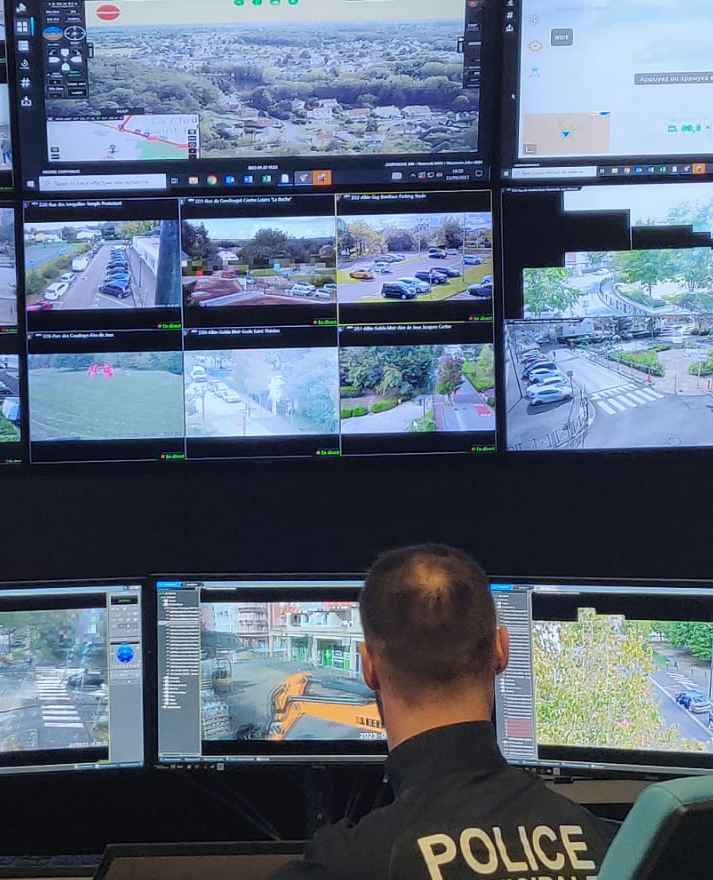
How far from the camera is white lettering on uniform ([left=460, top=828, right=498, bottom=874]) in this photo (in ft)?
3.33

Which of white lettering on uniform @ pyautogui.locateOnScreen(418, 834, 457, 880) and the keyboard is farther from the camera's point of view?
the keyboard

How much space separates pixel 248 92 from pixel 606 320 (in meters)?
1.06

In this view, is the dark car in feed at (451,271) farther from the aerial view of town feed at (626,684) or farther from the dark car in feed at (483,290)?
the aerial view of town feed at (626,684)

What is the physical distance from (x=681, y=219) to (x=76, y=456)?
1.64 m

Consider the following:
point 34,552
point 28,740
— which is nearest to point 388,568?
point 28,740

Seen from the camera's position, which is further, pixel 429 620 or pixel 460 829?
pixel 429 620

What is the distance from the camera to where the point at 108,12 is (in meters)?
2.25

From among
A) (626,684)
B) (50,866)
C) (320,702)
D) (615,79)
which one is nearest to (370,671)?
(320,702)

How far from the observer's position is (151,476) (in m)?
2.36

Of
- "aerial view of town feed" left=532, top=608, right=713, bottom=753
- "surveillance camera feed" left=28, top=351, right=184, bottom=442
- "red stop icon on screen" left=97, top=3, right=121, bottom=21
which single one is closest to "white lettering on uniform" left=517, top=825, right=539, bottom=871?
"aerial view of town feed" left=532, top=608, right=713, bottom=753

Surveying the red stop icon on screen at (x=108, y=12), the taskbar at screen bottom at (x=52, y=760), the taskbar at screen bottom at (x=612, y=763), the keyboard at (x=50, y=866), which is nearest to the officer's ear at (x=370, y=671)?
the taskbar at screen bottom at (x=612, y=763)

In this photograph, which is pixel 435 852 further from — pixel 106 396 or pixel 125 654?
pixel 106 396

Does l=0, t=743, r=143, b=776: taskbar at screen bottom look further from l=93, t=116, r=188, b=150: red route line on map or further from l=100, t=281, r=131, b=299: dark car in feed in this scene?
l=93, t=116, r=188, b=150: red route line on map

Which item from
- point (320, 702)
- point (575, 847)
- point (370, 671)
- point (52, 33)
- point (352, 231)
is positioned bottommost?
point (320, 702)
